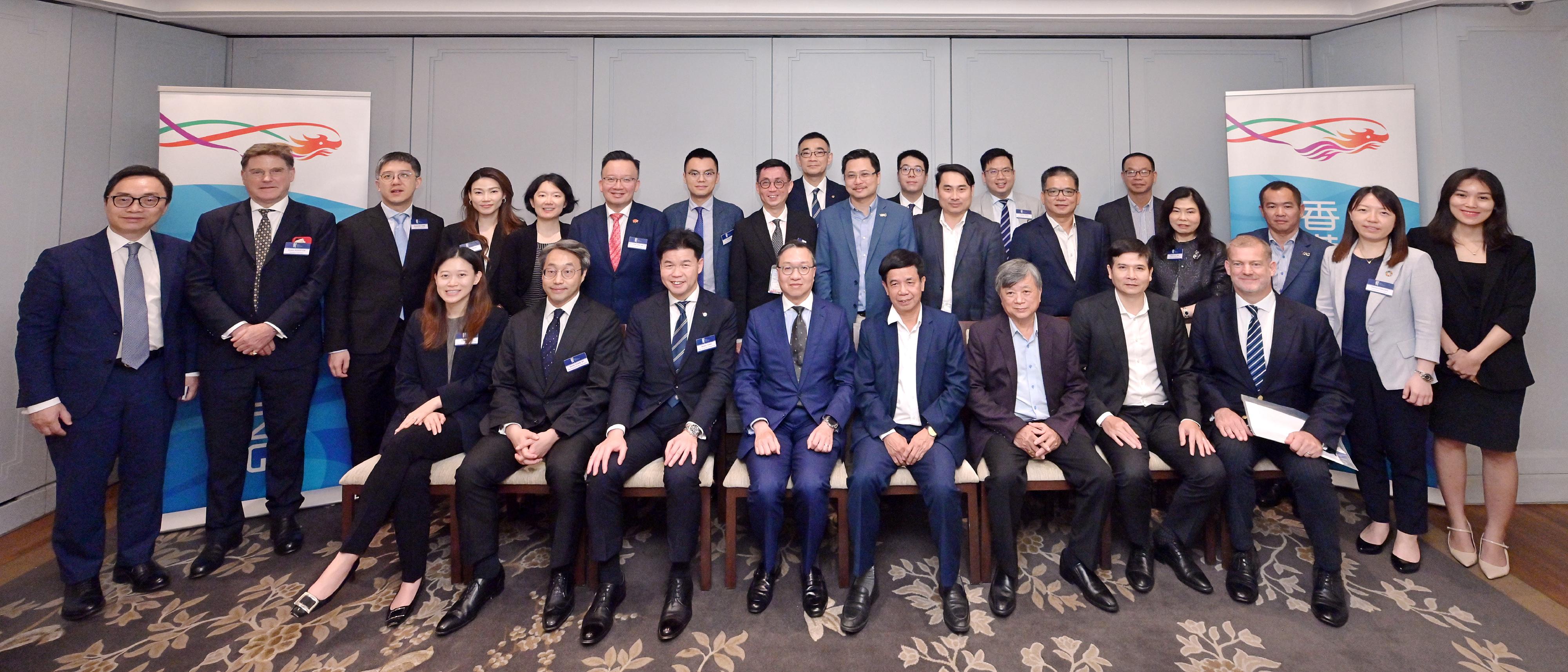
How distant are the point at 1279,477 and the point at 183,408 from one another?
17.4 feet

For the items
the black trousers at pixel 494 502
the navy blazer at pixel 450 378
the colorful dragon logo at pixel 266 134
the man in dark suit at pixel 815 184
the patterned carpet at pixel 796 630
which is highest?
the colorful dragon logo at pixel 266 134

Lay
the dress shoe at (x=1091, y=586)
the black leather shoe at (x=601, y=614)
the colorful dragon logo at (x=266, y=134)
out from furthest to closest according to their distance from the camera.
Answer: the colorful dragon logo at (x=266, y=134)
the dress shoe at (x=1091, y=586)
the black leather shoe at (x=601, y=614)

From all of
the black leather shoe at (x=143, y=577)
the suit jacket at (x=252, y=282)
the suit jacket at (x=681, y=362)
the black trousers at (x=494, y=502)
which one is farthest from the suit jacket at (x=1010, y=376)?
the black leather shoe at (x=143, y=577)

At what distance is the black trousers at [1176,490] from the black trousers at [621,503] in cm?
172

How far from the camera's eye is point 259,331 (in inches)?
113

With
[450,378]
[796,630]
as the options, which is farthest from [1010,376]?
[450,378]

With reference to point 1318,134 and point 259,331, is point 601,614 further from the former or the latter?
point 1318,134

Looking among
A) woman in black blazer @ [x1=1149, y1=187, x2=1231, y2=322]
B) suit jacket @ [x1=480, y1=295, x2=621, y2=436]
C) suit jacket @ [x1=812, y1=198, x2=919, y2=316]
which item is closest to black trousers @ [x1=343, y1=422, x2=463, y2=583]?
suit jacket @ [x1=480, y1=295, x2=621, y2=436]

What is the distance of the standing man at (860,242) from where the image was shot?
3.33 metres

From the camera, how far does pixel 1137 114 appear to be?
181 inches

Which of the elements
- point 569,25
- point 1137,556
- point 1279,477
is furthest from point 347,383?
point 1279,477

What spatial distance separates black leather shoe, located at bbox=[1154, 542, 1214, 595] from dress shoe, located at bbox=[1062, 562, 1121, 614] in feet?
0.79

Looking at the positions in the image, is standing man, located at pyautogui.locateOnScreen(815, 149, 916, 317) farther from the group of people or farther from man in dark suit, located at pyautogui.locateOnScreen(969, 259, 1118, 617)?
man in dark suit, located at pyautogui.locateOnScreen(969, 259, 1118, 617)

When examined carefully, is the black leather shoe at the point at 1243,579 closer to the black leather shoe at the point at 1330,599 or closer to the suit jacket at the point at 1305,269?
the black leather shoe at the point at 1330,599
